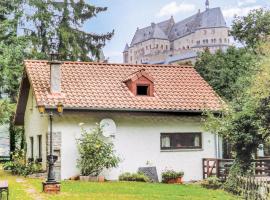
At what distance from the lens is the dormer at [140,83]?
24938 millimetres

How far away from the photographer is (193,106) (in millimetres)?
25094

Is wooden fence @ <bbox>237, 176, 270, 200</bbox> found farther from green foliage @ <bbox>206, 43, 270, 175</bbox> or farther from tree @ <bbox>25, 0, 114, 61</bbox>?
tree @ <bbox>25, 0, 114, 61</bbox>

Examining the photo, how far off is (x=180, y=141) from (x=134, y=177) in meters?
3.39

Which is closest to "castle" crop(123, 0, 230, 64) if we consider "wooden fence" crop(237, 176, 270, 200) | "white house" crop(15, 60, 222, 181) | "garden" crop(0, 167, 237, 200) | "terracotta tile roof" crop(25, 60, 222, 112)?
"terracotta tile roof" crop(25, 60, 222, 112)

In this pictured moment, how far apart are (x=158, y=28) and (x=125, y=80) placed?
549 ft

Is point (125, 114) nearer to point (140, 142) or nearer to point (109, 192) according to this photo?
point (140, 142)

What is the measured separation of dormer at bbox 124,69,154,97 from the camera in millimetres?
24938

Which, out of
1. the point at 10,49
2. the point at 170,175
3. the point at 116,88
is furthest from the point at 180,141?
the point at 10,49

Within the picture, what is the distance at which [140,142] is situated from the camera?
79.4 ft

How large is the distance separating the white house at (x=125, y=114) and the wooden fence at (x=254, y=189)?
22.1 ft

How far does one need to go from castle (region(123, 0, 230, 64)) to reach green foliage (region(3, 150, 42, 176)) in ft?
454

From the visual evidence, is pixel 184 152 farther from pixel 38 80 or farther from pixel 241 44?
pixel 241 44

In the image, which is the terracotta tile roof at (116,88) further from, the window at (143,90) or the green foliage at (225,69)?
the green foliage at (225,69)

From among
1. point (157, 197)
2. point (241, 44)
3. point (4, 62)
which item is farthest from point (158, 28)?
point (157, 197)
